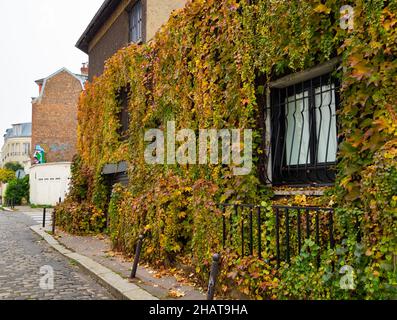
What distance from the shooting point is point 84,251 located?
9.44 meters

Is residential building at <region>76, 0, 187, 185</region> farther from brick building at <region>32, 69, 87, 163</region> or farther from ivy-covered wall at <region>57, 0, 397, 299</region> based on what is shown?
brick building at <region>32, 69, 87, 163</region>

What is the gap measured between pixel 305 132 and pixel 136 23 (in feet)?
31.1

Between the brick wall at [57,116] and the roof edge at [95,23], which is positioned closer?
the roof edge at [95,23]

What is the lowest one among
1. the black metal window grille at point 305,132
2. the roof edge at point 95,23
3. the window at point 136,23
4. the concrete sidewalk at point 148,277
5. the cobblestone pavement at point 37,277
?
the cobblestone pavement at point 37,277

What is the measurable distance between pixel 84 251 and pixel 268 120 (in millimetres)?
5841

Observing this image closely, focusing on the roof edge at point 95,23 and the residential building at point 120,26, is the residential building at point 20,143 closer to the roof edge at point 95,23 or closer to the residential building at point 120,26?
the roof edge at point 95,23

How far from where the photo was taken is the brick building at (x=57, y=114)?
37719 millimetres

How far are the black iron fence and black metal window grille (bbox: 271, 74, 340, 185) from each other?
0.66 m

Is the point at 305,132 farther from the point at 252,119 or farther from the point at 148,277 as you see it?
the point at 148,277

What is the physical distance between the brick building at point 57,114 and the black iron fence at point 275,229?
35.0 meters

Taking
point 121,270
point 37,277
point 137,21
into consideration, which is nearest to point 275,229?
point 121,270

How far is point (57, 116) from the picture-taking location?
126 feet

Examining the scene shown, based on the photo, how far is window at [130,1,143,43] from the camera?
12836mm

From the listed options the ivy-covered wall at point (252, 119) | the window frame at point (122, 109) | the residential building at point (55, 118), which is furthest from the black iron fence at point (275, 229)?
the residential building at point (55, 118)
